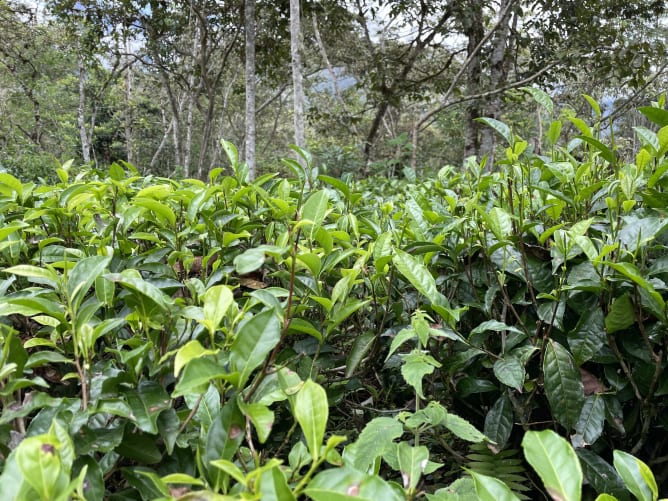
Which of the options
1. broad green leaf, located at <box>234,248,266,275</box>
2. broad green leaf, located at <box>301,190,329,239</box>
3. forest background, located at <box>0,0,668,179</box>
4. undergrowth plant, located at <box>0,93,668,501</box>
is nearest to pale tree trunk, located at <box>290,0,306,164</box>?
forest background, located at <box>0,0,668,179</box>

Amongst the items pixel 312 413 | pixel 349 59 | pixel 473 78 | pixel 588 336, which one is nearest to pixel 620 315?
Answer: pixel 588 336

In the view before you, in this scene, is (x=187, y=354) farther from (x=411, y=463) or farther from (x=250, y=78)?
(x=250, y=78)

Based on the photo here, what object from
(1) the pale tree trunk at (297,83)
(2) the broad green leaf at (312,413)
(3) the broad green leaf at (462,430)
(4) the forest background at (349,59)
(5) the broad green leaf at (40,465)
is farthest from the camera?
(4) the forest background at (349,59)

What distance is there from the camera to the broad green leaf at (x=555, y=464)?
56 cm

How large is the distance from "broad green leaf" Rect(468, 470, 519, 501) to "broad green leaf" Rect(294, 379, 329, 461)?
203 millimetres

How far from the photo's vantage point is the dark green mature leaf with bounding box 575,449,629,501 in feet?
3.32

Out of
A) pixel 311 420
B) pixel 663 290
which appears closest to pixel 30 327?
pixel 311 420

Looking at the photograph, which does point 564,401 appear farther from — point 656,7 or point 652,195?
point 656,7

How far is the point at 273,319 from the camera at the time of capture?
2.26 feet

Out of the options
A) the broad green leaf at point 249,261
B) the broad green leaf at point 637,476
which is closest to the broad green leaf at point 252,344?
the broad green leaf at point 249,261

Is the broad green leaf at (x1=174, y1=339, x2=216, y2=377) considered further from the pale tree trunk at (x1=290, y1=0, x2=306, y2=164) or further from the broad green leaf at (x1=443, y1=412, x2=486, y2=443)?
the pale tree trunk at (x1=290, y1=0, x2=306, y2=164)

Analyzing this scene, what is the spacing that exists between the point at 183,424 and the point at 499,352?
0.77 meters

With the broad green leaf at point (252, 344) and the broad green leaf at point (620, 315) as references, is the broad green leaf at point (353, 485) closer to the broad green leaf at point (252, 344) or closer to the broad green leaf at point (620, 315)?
the broad green leaf at point (252, 344)

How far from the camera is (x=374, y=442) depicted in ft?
2.43
